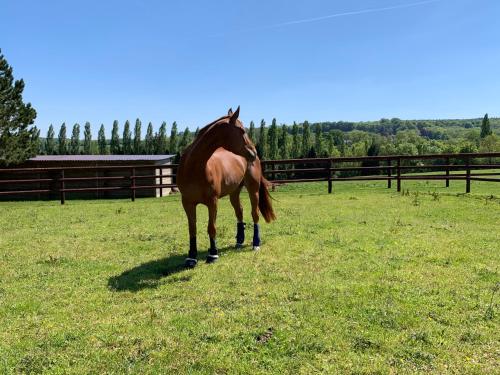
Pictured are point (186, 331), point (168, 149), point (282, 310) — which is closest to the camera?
point (186, 331)

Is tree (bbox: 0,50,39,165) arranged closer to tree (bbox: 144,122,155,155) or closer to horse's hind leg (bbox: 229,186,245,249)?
horse's hind leg (bbox: 229,186,245,249)

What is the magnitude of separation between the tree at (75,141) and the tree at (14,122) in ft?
148

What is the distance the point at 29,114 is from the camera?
23219mm

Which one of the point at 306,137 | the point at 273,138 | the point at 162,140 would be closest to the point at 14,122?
the point at 162,140

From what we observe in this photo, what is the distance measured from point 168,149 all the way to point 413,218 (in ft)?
192

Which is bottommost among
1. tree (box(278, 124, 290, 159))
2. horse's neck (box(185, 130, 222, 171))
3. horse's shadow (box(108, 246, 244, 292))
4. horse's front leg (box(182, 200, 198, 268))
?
horse's shadow (box(108, 246, 244, 292))

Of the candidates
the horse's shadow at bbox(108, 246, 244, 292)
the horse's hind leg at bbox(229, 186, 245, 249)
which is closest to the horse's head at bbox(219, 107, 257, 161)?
the horse's hind leg at bbox(229, 186, 245, 249)

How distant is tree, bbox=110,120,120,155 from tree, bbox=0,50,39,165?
Result: 4199cm

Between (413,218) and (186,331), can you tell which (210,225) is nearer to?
(186,331)

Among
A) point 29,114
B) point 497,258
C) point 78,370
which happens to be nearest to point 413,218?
point 497,258

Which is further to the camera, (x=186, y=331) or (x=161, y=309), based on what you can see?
(x=161, y=309)

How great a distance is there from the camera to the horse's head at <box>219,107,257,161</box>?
4.86m

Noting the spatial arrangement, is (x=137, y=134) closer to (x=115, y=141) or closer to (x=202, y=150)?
(x=115, y=141)

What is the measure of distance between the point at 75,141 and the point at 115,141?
6.57 meters
